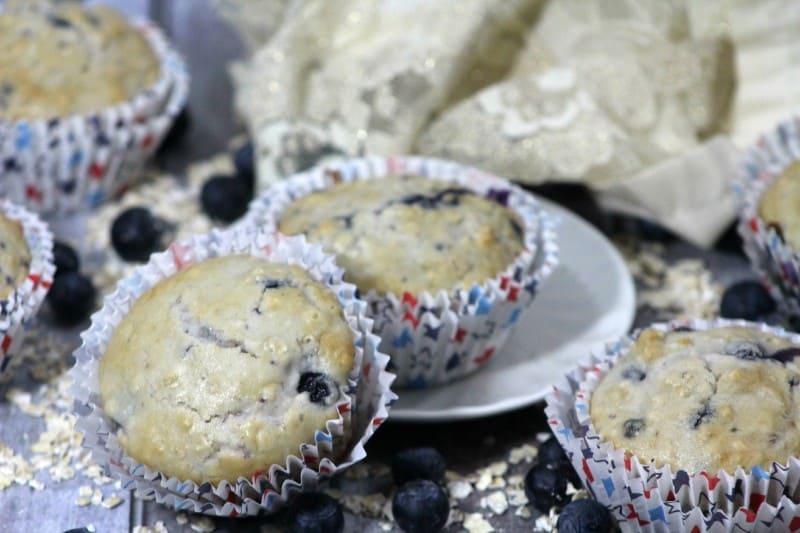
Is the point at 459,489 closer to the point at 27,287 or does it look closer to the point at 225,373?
the point at 225,373

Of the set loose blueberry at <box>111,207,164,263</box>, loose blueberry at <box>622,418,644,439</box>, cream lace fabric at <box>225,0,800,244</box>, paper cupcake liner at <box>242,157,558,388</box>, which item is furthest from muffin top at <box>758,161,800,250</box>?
loose blueberry at <box>111,207,164,263</box>

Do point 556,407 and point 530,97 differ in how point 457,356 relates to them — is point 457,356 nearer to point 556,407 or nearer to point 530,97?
point 556,407

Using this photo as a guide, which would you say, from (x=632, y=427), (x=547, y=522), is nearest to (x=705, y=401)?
(x=632, y=427)

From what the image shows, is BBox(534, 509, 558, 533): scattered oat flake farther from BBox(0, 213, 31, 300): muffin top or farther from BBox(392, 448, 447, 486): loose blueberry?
BBox(0, 213, 31, 300): muffin top

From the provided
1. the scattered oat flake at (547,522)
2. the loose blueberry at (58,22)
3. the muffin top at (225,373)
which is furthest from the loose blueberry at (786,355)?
the loose blueberry at (58,22)

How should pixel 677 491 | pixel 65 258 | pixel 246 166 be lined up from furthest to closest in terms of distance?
1. pixel 246 166
2. pixel 65 258
3. pixel 677 491

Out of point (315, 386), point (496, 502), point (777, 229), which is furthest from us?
point (777, 229)
